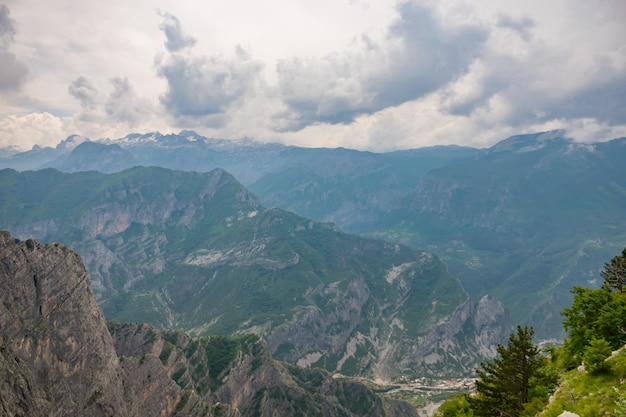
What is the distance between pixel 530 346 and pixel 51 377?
162831 mm

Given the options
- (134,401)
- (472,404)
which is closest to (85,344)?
(134,401)

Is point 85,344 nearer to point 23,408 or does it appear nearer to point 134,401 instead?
point 134,401

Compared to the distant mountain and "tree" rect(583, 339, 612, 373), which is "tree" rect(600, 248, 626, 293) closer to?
"tree" rect(583, 339, 612, 373)

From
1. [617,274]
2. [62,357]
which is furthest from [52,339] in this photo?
[617,274]

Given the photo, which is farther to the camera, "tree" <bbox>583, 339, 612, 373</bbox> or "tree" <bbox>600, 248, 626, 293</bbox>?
"tree" <bbox>600, 248, 626, 293</bbox>

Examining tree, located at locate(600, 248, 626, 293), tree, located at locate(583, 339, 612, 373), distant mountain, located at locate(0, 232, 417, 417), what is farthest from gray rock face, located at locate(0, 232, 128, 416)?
tree, located at locate(600, 248, 626, 293)

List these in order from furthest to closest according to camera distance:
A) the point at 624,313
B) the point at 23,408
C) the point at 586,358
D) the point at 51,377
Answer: the point at 51,377, the point at 23,408, the point at 624,313, the point at 586,358

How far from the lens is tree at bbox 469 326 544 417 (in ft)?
160

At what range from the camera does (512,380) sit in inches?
1992

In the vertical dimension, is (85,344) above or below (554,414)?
below

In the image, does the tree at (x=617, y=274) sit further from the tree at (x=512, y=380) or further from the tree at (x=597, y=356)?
the tree at (x=597, y=356)

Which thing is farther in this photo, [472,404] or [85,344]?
[85,344]

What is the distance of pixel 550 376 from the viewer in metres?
50.0

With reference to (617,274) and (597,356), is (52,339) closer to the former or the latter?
(597,356)
